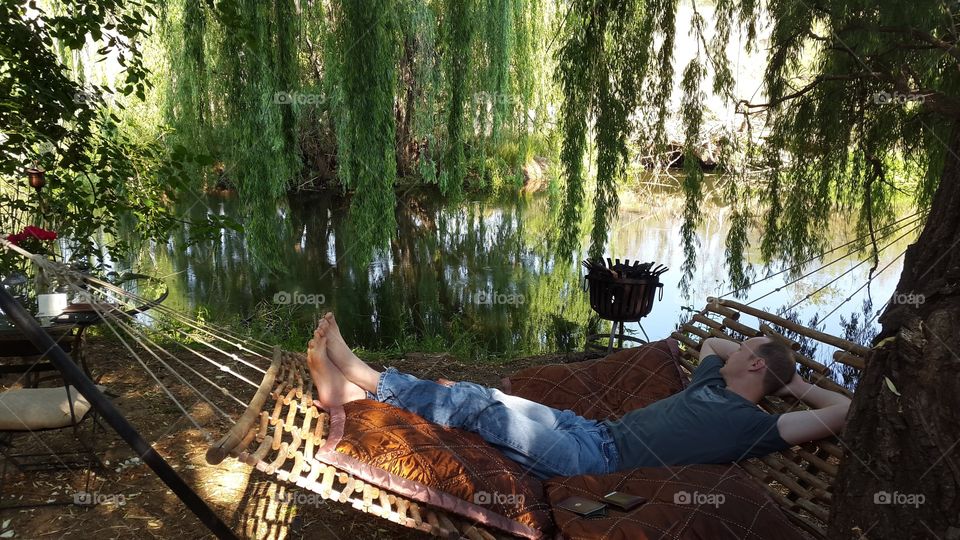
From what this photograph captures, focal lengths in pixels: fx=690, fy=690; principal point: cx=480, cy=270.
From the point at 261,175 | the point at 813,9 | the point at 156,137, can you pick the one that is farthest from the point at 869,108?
the point at 156,137

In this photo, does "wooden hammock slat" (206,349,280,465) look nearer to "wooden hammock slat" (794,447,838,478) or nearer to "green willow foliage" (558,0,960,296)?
"wooden hammock slat" (794,447,838,478)

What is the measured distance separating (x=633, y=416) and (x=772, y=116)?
2.49 metres

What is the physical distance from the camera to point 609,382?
251cm

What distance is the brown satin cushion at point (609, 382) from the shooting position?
2396mm

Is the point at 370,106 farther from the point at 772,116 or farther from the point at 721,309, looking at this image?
the point at 721,309

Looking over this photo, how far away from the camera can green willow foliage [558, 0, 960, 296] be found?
11.5 feet

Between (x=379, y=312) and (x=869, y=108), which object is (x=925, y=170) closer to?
(x=869, y=108)

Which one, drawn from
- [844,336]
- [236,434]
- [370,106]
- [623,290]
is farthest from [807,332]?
[844,336]

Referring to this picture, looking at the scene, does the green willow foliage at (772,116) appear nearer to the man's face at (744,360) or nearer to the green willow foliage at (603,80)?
the green willow foliage at (603,80)

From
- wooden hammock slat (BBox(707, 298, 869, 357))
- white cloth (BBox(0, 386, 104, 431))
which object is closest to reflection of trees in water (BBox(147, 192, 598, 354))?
white cloth (BBox(0, 386, 104, 431))

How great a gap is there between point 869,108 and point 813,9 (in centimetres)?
65

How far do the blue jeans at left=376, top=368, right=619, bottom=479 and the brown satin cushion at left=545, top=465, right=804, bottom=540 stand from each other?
0.46ft

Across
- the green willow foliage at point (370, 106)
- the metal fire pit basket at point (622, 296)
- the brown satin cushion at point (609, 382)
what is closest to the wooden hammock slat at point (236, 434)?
the brown satin cushion at point (609, 382)

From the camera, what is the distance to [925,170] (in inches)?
150
